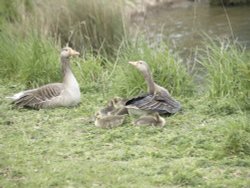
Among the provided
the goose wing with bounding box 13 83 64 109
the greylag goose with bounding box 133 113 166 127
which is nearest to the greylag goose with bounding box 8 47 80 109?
the goose wing with bounding box 13 83 64 109

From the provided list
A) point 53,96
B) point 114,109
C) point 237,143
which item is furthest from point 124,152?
point 53,96

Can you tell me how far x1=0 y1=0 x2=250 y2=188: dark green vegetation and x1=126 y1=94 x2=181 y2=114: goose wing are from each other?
191 millimetres

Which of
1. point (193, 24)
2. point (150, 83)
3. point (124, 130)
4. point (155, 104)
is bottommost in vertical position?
point (193, 24)

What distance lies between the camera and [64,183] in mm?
5719

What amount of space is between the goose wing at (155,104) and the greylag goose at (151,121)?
0.36m

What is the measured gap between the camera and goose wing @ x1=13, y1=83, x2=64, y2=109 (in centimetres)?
875

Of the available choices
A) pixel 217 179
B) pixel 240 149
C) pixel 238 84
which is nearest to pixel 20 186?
pixel 217 179

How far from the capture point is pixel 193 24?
1903 cm

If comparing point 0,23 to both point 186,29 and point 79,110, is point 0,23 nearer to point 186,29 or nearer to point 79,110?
point 79,110

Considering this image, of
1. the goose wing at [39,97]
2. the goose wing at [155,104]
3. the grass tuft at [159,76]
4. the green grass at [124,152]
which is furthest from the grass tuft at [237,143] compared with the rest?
the goose wing at [39,97]

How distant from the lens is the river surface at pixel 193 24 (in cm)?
1676

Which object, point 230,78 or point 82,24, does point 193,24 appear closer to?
point 82,24

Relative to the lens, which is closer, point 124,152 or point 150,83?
point 124,152

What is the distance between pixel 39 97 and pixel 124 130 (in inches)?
75.7
